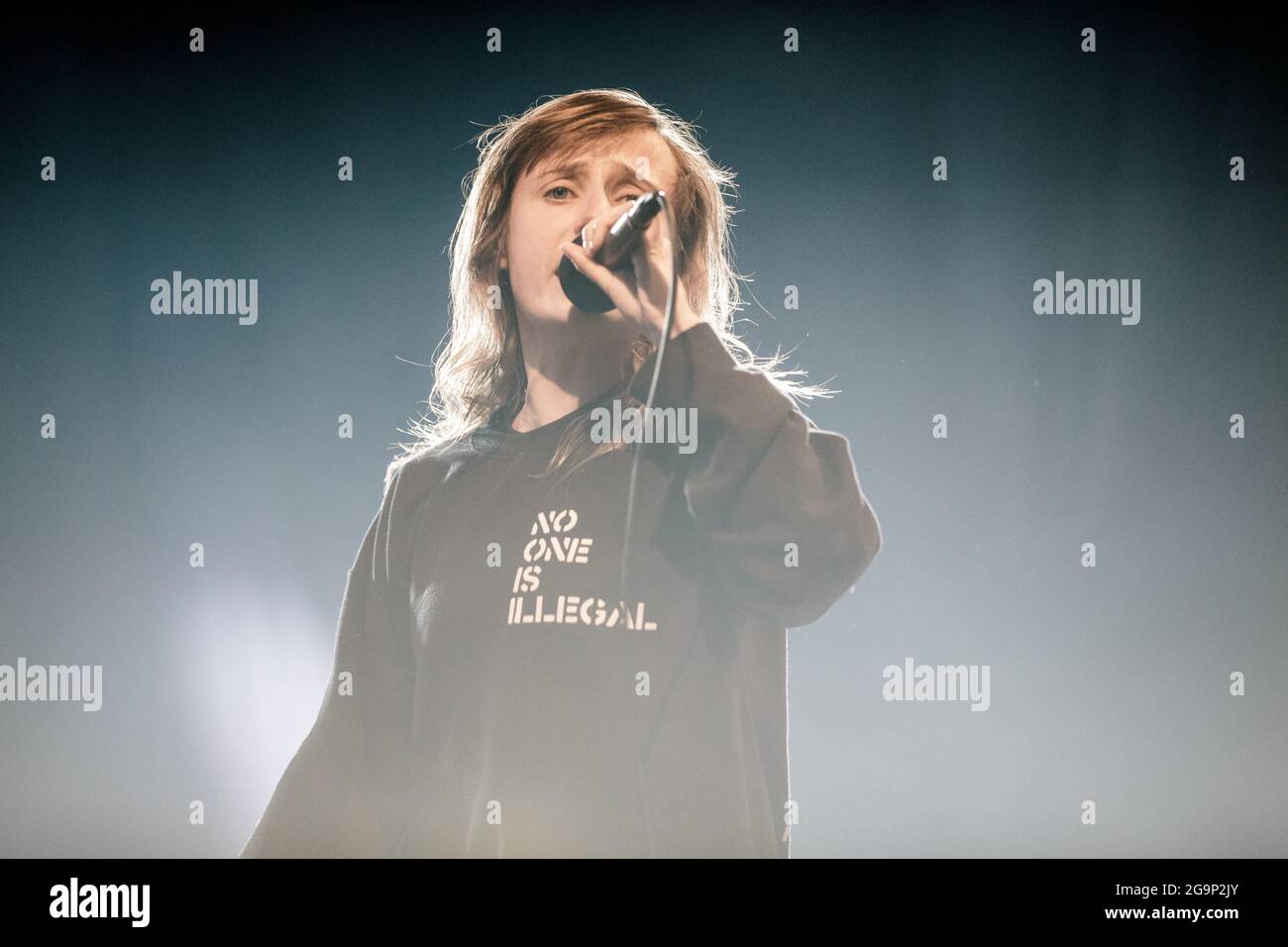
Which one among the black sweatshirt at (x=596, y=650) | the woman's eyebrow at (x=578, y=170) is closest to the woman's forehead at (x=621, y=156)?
the woman's eyebrow at (x=578, y=170)

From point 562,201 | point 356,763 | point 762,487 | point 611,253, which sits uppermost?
point 562,201

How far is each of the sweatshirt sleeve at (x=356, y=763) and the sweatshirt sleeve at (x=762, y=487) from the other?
530 mm

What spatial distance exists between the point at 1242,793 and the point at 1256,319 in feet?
2.73

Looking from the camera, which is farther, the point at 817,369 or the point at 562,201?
the point at 817,369

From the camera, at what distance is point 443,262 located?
1873 mm

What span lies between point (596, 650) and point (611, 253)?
60 centimetres

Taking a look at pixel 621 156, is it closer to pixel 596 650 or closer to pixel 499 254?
pixel 499 254

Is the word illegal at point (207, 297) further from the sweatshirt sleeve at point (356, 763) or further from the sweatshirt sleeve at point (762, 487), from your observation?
the sweatshirt sleeve at point (762, 487)

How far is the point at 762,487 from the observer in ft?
5.04

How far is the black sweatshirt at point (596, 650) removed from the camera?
1.56 metres

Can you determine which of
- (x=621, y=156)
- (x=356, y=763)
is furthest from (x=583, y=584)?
(x=621, y=156)

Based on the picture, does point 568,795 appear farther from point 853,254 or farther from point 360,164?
point 360,164

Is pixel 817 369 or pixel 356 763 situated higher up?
pixel 817 369
